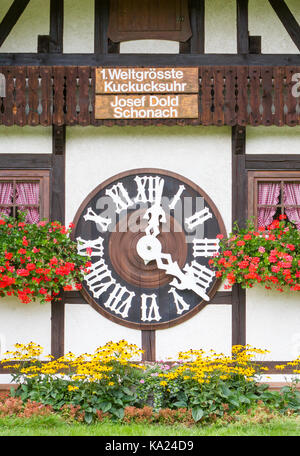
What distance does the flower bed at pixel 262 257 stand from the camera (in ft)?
23.2

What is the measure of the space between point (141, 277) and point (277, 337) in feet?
5.60

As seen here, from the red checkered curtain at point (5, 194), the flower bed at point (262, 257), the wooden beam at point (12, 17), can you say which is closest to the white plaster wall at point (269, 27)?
the flower bed at point (262, 257)

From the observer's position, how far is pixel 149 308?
7457 millimetres

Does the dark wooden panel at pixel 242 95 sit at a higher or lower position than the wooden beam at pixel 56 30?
lower

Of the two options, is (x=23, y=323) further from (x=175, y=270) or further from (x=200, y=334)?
(x=200, y=334)

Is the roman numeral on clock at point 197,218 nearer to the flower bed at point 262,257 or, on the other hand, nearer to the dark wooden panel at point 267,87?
the flower bed at point 262,257

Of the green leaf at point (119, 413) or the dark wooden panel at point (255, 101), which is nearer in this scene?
→ the green leaf at point (119, 413)

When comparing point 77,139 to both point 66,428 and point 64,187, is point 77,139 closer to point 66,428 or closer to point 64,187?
point 64,187

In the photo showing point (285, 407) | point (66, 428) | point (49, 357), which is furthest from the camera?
point (49, 357)

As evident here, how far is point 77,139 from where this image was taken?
7.57 metres

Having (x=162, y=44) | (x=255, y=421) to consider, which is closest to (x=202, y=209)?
(x=162, y=44)

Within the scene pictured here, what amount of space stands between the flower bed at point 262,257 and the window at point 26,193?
2.08m

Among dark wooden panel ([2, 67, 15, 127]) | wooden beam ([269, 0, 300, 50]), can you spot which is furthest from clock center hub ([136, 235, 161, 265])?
wooden beam ([269, 0, 300, 50])

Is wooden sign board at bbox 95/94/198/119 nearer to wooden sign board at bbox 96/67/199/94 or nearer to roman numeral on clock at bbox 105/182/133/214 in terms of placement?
wooden sign board at bbox 96/67/199/94
